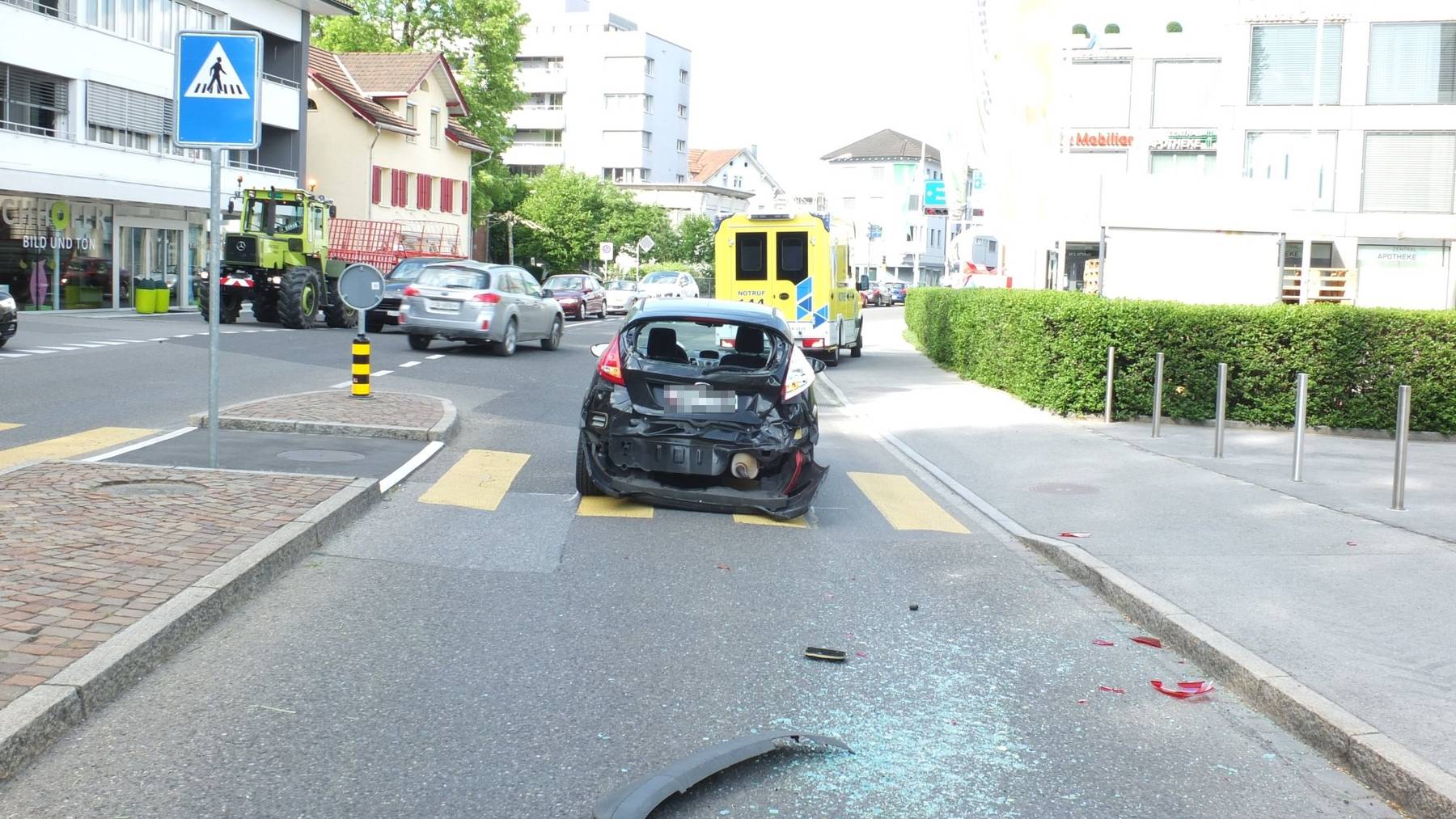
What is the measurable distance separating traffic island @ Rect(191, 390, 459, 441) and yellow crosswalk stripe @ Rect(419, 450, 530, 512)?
0.77 meters

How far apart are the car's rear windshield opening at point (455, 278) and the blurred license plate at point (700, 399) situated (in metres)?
15.0

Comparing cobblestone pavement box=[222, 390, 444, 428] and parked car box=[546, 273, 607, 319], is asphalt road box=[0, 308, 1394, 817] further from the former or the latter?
parked car box=[546, 273, 607, 319]

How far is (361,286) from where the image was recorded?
14.8m

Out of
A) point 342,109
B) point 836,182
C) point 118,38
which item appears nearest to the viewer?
point 118,38

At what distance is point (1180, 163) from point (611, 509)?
157 feet

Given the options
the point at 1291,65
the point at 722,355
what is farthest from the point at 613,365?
the point at 1291,65

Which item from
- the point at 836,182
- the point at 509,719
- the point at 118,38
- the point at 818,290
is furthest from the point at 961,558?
the point at 836,182

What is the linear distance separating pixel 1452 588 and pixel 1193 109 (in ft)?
159

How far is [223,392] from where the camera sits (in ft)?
53.3

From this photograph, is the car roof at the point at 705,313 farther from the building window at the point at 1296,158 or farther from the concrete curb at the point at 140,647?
the building window at the point at 1296,158

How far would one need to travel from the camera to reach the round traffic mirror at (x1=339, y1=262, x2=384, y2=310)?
14.8 meters

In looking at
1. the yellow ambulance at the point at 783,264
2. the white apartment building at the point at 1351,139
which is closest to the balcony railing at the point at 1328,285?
the white apartment building at the point at 1351,139

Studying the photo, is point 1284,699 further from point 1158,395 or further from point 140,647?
point 1158,395

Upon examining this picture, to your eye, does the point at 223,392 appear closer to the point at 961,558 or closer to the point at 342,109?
the point at 961,558
